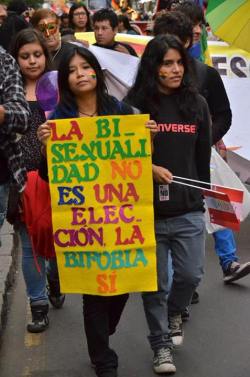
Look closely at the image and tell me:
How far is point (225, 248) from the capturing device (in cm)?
575

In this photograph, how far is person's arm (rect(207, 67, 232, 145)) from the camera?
5.10 meters

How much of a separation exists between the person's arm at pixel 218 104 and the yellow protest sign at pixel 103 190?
4.65 ft

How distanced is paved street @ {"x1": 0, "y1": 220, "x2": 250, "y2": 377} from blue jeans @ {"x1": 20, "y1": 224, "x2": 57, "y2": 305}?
23 centimetres

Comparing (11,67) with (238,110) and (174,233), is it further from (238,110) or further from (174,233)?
(238,110)

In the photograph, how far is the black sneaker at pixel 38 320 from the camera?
4.90 metres

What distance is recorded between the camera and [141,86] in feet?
13.6

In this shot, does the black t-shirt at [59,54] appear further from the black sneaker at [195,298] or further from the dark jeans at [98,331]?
the black sneaker at [195,298]

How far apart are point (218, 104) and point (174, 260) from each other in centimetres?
140

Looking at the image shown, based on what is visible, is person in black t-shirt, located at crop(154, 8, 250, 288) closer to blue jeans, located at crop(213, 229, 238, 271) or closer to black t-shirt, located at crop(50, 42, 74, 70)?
blue jeans, located at crop(213, 229, 238, 271)

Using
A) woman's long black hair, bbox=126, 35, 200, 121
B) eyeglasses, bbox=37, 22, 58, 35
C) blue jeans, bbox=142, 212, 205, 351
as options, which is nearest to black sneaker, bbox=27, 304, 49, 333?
blue jeans, bbox=142, 212, 205, 351

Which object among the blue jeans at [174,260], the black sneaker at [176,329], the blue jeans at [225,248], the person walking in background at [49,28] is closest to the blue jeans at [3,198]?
the blue jeans at [174,260]

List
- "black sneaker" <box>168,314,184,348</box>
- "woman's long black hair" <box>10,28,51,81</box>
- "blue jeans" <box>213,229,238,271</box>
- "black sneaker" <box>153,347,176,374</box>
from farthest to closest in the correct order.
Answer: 1. "blue jeans" <box>213,229,238,271</box>
2. "woman's long black hair" <box>10,28,51,81</box>
3. "black sneaker" <box>168,314,184,348</box>
4. "black sneaker" <box>153,347,176,374</box>

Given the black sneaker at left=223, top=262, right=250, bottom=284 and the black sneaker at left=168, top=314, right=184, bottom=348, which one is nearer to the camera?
the black sneaker at left=168, top=314, right=184, bottom=348

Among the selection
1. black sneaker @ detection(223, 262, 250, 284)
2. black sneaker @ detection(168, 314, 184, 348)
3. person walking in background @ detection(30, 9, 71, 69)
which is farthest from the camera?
person walking in background @ detection(30, 9, 71, 69)
